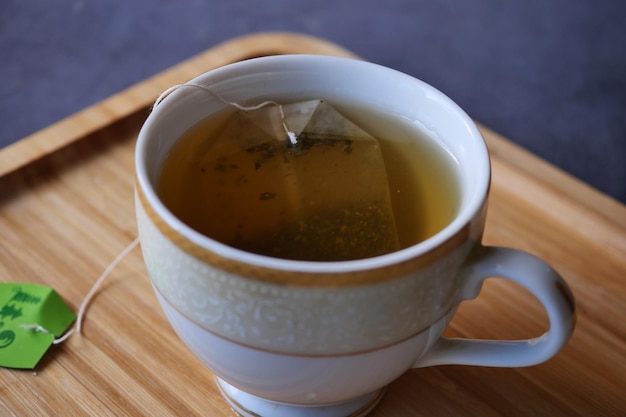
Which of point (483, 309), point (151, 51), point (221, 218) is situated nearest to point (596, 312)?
point (483, 309)

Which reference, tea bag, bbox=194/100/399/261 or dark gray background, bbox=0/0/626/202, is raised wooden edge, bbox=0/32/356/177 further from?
dark gray background, bbox=0/0/626/202

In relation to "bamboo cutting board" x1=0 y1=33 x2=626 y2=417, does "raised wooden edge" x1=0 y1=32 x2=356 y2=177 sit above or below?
above

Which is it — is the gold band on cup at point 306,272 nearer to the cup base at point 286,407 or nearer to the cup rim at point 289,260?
the cup rim at point 289,260

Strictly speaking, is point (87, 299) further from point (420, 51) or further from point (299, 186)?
point (420, 51)

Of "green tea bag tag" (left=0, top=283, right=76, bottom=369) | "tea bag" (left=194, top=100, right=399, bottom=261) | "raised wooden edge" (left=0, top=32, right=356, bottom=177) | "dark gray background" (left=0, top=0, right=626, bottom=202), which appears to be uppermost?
"tea bag" (left=194, top=100, right=399, bottom=261)

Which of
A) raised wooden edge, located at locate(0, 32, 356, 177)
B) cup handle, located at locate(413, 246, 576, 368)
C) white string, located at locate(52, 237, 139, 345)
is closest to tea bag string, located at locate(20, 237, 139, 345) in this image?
white string, located at locate(52, 237, 139, 345)

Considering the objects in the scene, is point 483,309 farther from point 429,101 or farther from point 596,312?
point 429,101
